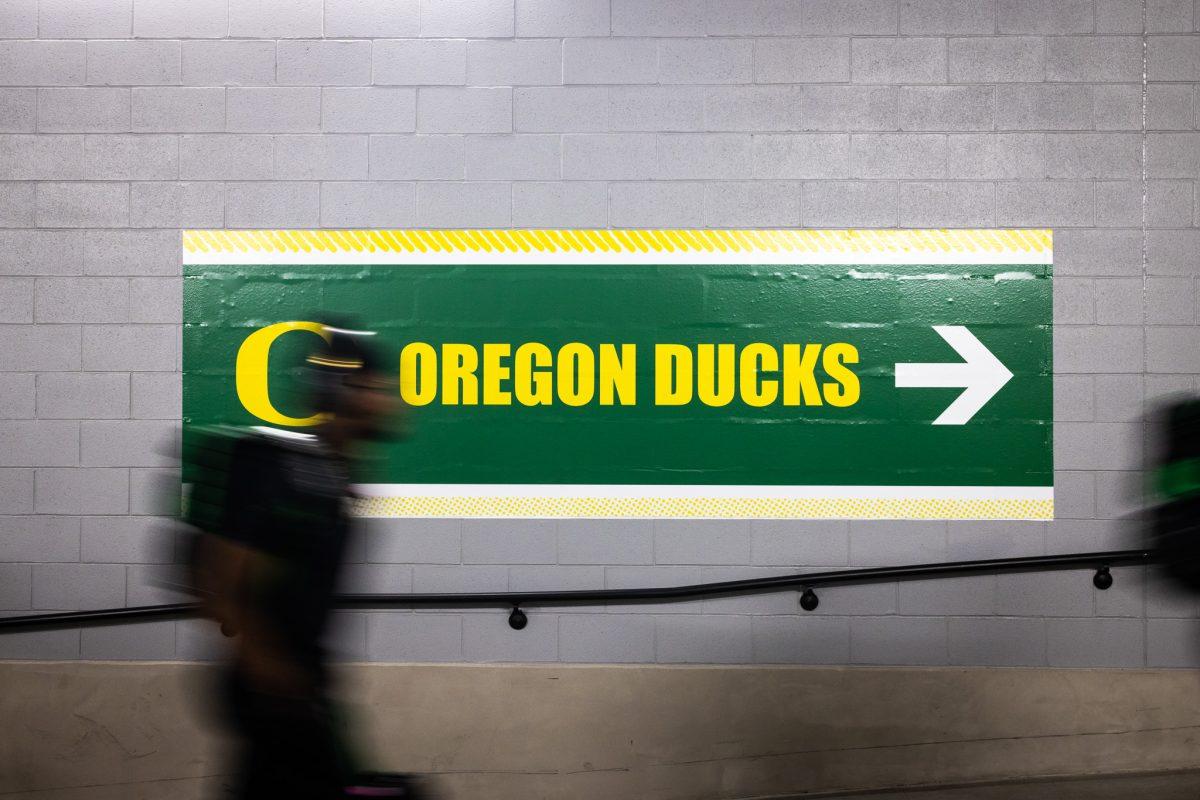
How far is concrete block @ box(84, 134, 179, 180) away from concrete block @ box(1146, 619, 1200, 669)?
474cm

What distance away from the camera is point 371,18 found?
14.2ft

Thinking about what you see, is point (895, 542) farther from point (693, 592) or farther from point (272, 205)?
point (272, 205)

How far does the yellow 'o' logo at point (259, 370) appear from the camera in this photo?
14.3 feet

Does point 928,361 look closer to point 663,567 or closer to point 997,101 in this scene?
point 997,101

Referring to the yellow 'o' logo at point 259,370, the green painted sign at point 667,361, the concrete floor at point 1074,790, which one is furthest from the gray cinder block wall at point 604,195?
the concrete floor at point 1074,790

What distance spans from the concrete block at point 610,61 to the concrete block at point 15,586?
3.22m

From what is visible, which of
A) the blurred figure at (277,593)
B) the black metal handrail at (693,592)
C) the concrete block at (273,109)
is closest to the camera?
the blurred figure at (277,593)

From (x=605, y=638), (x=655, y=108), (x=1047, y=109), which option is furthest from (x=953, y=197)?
(x=605, y=638)

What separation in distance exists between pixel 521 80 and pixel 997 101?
2.08 meters

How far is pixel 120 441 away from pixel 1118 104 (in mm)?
4622

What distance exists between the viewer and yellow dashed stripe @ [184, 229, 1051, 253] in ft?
14.1

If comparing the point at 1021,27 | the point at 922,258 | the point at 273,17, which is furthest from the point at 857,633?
the point at 273,17

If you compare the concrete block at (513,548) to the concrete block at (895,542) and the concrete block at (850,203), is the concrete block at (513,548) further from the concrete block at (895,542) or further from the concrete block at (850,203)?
the concrete block at (850,203)

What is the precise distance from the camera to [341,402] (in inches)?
94.1
